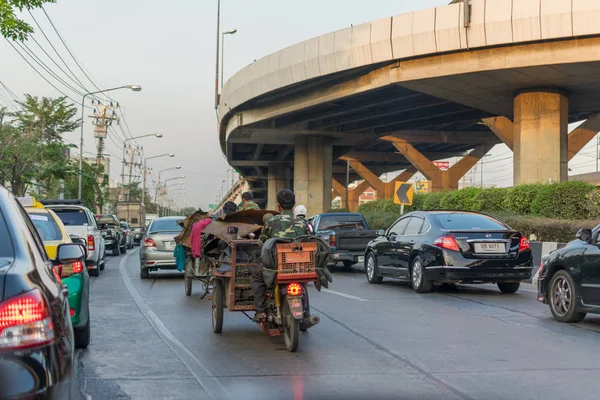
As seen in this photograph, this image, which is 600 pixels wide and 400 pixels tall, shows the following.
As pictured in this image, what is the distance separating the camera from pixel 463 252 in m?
13.9

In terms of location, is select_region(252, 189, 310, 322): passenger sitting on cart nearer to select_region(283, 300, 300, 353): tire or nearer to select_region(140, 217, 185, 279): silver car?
select_region(283, 300, 300, 353): tire

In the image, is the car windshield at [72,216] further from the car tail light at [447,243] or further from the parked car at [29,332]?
the parked car at [29,332]

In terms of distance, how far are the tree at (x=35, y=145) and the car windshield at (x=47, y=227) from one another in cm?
2419

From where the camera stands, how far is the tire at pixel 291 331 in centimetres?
817

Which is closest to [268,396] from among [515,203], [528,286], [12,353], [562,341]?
[12,353]

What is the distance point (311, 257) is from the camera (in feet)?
27.2

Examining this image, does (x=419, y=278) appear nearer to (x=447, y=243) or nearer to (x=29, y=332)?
(x=447, y=243)

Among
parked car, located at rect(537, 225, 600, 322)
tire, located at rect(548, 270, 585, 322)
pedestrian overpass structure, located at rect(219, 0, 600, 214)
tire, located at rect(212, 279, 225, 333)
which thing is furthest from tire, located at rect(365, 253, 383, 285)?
pedestrian overpass structure, located at rect(219, 0, 600, 214)

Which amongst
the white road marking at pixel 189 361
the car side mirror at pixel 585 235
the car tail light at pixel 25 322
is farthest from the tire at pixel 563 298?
the car tail light at pixel 25 322

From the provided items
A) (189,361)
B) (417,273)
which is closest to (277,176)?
(417,273)

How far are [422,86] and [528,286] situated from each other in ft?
63.8

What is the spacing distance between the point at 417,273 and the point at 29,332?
12.0 meters

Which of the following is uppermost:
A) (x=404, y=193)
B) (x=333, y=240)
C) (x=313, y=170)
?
(x=313, y=170)

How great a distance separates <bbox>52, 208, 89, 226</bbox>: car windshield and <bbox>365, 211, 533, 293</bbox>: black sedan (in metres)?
8.86
